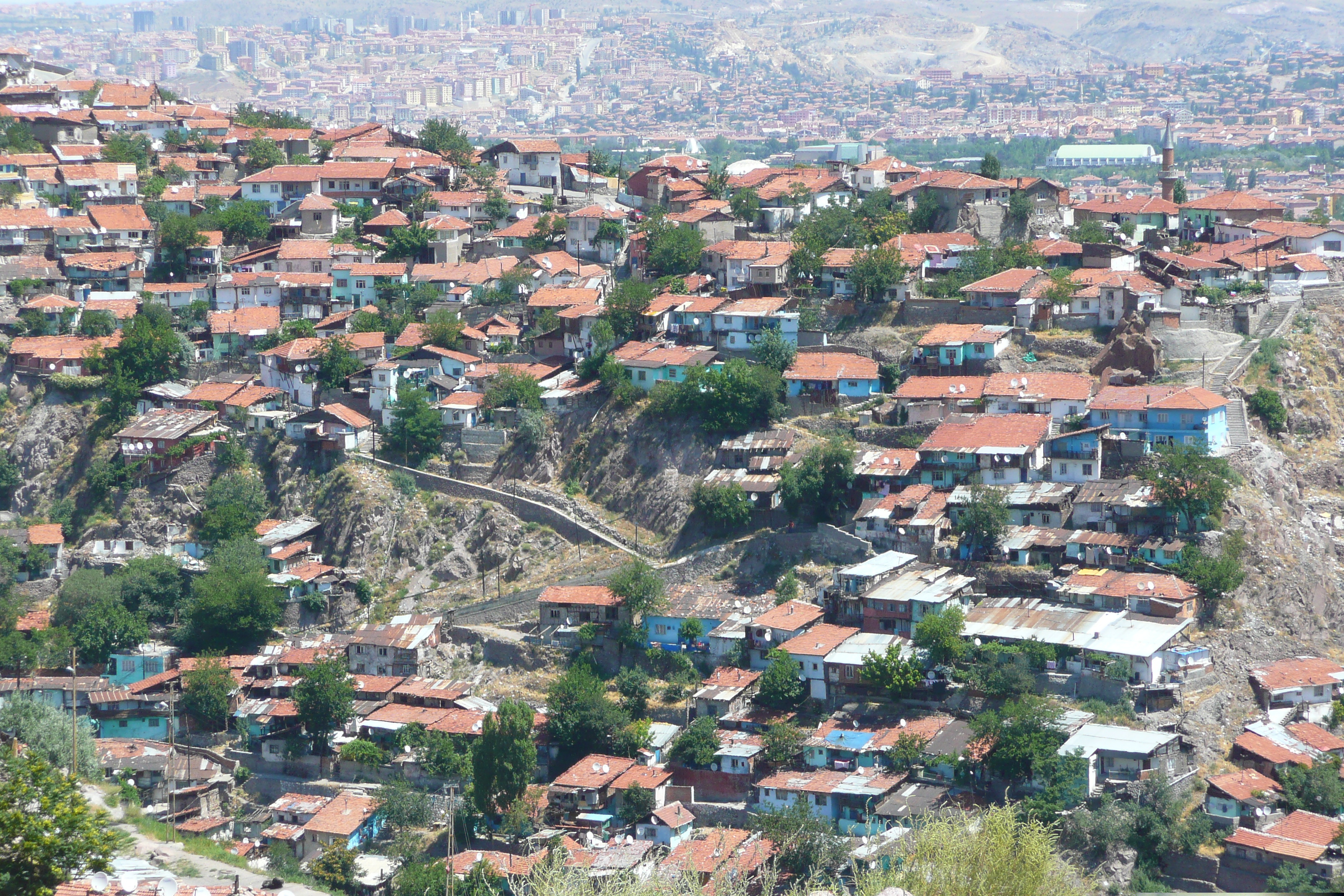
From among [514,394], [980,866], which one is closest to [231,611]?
[514,394]

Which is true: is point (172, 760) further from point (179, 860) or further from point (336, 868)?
point (179, 860)

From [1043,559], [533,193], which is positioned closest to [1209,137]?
[533,193]

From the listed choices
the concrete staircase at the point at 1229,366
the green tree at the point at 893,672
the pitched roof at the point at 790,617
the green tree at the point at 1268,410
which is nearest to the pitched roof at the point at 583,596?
the pitched roof at the point at 790,617

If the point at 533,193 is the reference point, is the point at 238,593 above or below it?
below

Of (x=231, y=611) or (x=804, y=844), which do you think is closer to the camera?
(x=804, y=844)

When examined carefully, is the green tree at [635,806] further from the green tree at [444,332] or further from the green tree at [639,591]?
the green tree at [444,332]

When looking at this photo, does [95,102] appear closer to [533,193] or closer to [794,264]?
[533,193]
